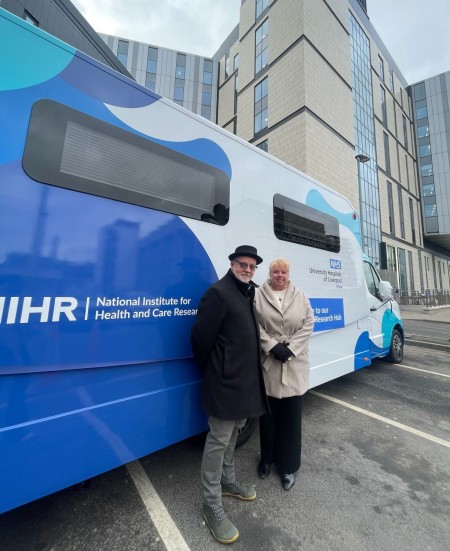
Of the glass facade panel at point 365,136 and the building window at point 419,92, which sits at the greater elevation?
the building window at point 419,92

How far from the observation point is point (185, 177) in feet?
7.13

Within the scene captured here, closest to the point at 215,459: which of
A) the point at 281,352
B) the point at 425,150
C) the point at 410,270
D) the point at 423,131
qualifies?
the point at 281,352

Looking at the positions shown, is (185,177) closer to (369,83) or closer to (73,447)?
(73,447)

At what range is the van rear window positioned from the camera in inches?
115

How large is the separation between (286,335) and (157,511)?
5.32ft

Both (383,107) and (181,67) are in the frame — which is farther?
(181,67)

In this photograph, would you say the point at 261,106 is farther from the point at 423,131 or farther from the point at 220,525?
the point at 423,131

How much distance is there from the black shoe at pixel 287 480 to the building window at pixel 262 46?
88.9 ft

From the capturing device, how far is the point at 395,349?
5.86m

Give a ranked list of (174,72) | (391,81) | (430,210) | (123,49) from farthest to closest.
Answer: (430,210) < (391,81) < (174,72) < (123,49)

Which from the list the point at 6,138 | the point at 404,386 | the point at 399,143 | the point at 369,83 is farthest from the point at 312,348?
the point at 399,143

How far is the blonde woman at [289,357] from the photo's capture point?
2238 millimetres

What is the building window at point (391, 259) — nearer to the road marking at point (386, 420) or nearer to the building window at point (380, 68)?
the building window at point (380, 68)

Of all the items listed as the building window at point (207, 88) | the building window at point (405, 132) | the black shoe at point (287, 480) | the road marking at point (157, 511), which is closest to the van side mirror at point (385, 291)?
the black shoe at point (287, 480)
